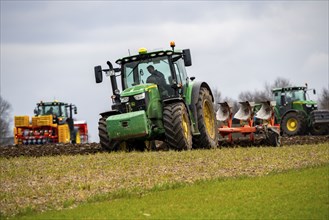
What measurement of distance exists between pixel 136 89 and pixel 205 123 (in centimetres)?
259

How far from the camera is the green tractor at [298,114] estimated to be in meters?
29.5

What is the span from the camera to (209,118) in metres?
19.6

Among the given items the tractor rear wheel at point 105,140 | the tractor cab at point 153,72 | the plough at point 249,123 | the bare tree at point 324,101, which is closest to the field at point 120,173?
the tractor rear wheel at point 105,140

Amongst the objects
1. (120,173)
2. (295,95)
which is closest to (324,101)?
(295,95)

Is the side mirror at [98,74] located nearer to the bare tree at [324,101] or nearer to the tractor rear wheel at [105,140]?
the tractor rear wheel at [105,140]

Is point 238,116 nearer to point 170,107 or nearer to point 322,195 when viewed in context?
point 170,107

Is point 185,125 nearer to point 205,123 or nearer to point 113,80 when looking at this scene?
point 205,123

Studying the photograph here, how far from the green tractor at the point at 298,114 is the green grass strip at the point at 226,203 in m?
19.2

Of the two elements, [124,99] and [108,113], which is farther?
[108,113]

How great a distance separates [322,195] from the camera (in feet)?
30.1

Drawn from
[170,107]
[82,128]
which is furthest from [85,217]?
[82,128]

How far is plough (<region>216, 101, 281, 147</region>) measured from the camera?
65.1ft

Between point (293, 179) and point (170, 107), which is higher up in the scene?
point (170, 107)

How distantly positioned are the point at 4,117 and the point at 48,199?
246 ft
